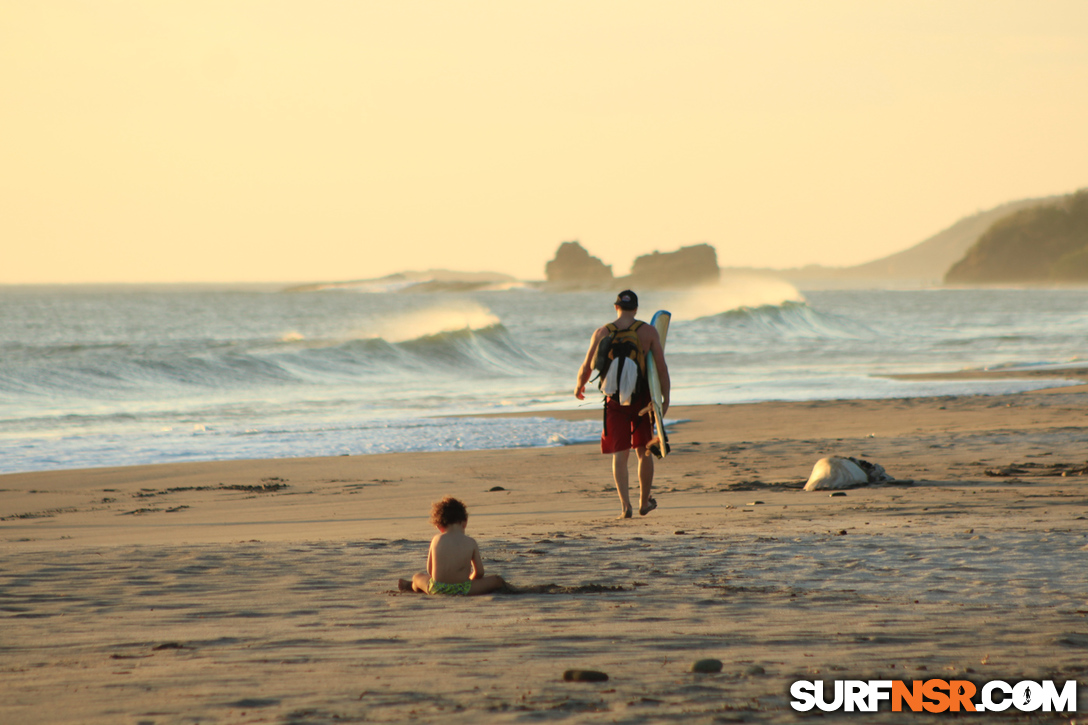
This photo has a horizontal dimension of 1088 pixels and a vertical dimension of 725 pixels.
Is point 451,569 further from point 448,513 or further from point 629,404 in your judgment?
point 629,404

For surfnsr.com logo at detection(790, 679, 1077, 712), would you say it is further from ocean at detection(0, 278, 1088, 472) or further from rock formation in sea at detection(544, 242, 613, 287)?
rock formation in sea at detection(544, 242, 613, 287)

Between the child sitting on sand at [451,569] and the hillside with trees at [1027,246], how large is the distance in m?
166

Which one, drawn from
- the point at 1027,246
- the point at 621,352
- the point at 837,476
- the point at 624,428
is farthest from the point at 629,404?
the point at 1027,246

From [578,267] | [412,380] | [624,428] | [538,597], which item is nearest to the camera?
[538,597]

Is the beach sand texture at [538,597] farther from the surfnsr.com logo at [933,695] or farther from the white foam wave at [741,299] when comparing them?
the white foam wave at [741,299]

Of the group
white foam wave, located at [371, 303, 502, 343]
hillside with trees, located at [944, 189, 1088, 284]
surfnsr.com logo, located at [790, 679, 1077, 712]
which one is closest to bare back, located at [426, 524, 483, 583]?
surfnsr.com logo, located at [790, 679, 1077, 712]

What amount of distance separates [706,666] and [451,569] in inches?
70.6

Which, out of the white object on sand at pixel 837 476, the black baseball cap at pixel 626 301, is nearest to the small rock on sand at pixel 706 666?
the black baseball cap at pixel 626 301

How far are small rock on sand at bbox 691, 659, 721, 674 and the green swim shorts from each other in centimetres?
170

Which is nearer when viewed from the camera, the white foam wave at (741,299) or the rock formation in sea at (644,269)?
the white foam wave at (741,299)

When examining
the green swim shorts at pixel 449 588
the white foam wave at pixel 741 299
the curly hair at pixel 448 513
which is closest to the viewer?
the green swim shorts at pixel 449 588

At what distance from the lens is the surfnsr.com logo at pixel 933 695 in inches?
120

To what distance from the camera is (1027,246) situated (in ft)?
516

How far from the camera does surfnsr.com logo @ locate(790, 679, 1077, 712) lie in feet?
10.0
